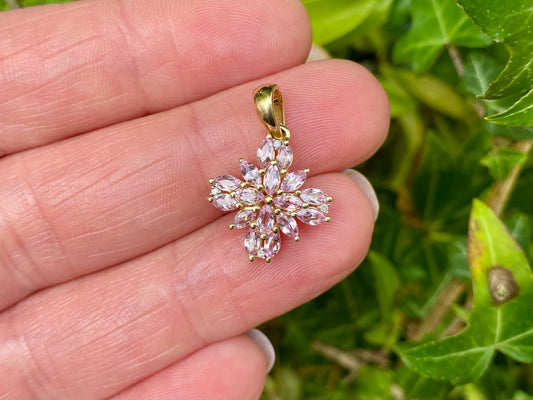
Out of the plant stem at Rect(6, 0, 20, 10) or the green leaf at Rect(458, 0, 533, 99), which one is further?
the plant stem at Rect(6, 0, 20, 10)

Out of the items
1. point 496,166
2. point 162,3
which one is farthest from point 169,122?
point 496,166

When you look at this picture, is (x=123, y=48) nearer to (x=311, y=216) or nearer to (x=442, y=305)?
(x=311, y=216)

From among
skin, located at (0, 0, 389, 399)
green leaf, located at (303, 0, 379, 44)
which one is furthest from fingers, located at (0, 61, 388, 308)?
green leaf, located at (303, 0, 379, 44)

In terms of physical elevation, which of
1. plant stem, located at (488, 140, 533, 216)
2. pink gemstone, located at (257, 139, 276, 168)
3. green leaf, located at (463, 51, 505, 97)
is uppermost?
green leaf, located at (463, 51, 505, 97)

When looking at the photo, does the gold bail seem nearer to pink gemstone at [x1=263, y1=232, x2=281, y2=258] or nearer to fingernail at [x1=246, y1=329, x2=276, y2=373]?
pink gemstone at [x1=263, y1=232, x2=281, y2=258]

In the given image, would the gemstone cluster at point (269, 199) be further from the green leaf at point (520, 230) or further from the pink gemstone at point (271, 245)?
the green leaf at point (520, 230)

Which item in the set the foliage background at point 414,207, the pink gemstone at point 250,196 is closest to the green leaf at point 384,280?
the foliage background at point 414,207
